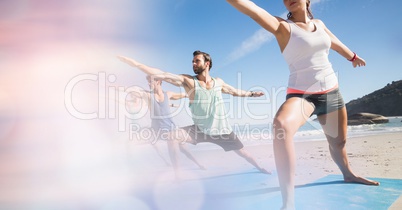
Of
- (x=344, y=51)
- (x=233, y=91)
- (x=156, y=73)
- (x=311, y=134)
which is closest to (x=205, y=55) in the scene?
(x=233, y=91)

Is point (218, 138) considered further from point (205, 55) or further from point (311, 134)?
point (311, 134)

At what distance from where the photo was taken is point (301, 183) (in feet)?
12.9

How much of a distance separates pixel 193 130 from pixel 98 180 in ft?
6.44

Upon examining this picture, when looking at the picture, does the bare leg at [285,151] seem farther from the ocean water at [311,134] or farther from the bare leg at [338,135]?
the ocean water at [311,134]

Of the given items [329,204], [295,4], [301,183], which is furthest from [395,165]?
[295,4]

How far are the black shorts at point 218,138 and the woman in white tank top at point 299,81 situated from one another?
1868 millimetres

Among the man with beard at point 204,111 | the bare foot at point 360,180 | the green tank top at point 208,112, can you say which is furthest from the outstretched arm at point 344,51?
the green tank top at point 208,112

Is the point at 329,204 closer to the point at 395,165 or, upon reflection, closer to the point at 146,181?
the point at 146,181

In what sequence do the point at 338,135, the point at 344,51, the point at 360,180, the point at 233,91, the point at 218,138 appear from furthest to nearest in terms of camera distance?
the point at 233,91
the point at 218,138
the point at 360,180
the point at 344,51
the point at 338,135

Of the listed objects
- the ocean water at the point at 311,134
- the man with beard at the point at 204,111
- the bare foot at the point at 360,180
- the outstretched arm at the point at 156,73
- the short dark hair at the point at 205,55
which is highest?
the short dark hair at the point at 205,55

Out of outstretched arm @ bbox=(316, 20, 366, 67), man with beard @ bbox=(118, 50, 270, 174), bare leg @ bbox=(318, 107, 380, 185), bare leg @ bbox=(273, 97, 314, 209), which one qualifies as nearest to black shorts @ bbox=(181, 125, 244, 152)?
man with beard @ bbox=(118, 50, 270, 174)

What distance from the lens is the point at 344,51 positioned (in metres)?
3.38

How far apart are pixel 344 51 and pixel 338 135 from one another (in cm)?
101

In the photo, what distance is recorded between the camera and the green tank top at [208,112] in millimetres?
4703
